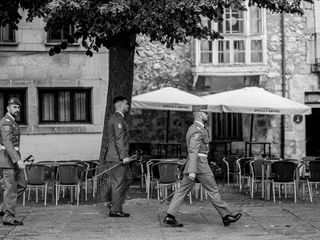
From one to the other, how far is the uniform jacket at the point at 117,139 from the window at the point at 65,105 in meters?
9.52

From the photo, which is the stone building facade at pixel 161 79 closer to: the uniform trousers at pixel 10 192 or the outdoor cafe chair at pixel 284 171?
the outdoor cafe chair at pixel 284 171

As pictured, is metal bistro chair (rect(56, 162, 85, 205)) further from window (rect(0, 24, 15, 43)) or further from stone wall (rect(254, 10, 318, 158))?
stone wall (rect(254, 10, 318, 158))

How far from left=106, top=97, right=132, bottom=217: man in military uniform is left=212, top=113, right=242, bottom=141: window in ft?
34.5

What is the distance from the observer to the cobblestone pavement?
10617mm

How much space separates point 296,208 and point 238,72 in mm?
8531

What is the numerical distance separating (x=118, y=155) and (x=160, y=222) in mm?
1333

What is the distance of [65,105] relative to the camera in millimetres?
21656

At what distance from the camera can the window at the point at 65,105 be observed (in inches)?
848

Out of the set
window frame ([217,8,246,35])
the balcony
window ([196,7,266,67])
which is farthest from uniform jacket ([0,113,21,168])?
the balcony

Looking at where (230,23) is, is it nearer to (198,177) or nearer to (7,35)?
(7,35)

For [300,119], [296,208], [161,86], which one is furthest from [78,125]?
[296,208]

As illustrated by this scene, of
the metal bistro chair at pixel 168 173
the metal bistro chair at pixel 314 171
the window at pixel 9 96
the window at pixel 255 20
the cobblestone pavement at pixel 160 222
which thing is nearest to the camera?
the cobblestone pavement at pixel 160 222

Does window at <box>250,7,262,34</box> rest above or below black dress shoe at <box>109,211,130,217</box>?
above

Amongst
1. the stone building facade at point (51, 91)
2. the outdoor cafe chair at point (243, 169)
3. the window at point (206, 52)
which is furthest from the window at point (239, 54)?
the outdoor cafe chair at point (243, 169)
